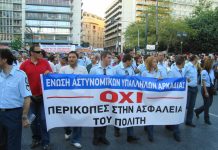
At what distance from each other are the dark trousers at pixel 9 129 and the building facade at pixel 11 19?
105 m

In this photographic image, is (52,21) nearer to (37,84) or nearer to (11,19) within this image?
(11,19)

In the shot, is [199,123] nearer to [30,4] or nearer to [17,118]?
[17,118]

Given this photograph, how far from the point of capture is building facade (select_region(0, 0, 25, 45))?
105m

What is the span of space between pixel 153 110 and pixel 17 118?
9.94 feet

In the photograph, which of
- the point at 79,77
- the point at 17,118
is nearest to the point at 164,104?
the point at 79,77

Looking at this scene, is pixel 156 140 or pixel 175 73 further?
pixel 175 73

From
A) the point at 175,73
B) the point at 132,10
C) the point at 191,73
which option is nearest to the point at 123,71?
the point at 175,73

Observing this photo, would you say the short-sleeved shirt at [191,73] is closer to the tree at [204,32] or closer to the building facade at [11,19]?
the tree at [204,32]

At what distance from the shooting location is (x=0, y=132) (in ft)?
15.3

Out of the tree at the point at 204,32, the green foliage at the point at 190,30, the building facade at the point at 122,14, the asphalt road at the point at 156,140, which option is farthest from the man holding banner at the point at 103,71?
the building facade at the point at 122,14

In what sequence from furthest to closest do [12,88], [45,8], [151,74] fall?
[45,8], [151,74], [12,88]

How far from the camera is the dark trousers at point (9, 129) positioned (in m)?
4.66

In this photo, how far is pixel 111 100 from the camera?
650 cm

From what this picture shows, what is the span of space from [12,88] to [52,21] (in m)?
107
